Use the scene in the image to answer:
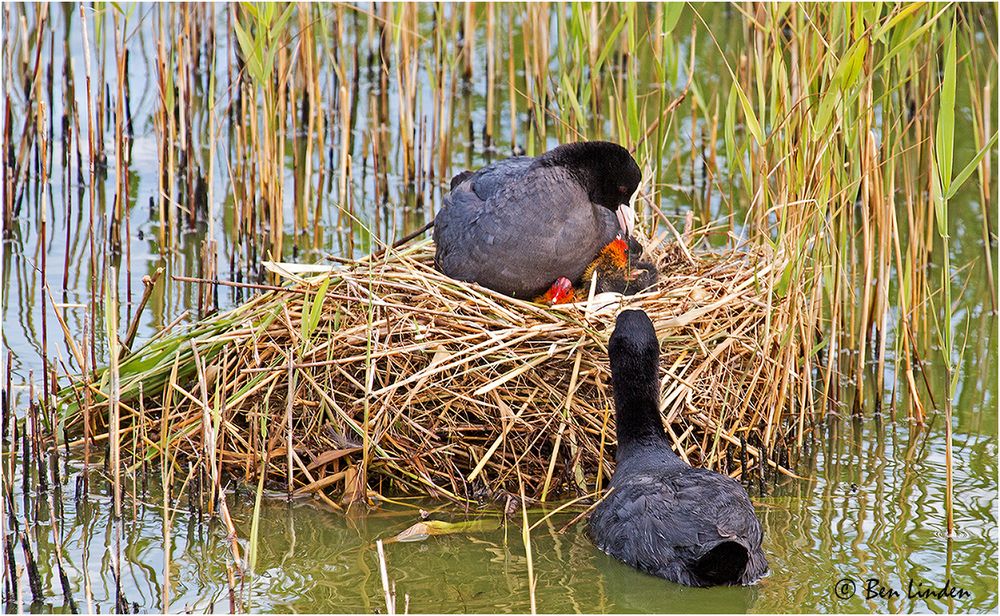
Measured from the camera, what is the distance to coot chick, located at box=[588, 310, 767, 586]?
143 inches

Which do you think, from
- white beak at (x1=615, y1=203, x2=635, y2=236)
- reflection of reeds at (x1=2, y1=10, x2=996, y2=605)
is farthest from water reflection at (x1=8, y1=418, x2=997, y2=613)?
white beak at (x1=615, y1=203, x2=635, y2=236)

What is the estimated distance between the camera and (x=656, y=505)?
12.2 ft

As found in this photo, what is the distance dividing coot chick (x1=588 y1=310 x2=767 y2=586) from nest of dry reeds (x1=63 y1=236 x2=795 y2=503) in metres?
0.27

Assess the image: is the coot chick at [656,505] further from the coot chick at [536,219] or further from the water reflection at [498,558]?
the coot chick at [536,219]

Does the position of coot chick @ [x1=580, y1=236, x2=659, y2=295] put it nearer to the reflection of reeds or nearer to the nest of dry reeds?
the nest of dry reeds

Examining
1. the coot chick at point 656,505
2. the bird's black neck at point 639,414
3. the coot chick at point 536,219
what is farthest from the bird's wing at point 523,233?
the bird's black neck at point 639,414

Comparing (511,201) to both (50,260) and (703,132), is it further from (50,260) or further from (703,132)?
(703,132)

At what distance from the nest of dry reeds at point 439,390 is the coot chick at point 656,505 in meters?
0.27

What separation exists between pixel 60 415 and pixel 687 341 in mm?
2242

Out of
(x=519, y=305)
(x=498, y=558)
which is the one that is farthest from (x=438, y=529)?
(x=519, y=305)

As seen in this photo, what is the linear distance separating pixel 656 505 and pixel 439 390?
3.09 feet

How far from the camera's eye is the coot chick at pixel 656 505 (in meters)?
3.62

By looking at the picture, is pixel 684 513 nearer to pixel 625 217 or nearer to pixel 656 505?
pixel 656 505

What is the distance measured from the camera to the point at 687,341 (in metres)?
4.52
